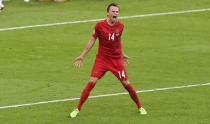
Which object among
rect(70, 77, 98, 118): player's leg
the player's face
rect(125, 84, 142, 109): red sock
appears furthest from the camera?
rect(125, 84, 142, 109): red sock

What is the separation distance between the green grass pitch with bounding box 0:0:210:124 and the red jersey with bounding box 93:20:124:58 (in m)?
1.53

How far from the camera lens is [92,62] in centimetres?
2003

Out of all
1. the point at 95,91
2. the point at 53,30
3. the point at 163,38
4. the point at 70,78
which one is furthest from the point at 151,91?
the point at 53,30

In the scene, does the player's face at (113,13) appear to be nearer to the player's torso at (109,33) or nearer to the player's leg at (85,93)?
the player's torso at (109,33)

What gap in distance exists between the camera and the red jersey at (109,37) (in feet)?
43.6

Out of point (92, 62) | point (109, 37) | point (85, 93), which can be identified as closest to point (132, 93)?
point (85, 93)

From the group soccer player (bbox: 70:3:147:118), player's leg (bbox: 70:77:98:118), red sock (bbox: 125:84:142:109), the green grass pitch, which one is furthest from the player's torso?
the green grass pitch

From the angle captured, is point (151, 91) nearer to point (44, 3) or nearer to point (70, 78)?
point (70, 78)

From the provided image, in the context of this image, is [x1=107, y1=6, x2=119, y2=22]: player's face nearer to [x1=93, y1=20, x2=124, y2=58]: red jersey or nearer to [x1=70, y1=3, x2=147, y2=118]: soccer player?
[x1=70, y1=3, x2=147, y2=118]: soccer player

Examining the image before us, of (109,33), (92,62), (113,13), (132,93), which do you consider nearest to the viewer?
(113,13)

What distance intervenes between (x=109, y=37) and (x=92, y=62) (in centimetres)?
675

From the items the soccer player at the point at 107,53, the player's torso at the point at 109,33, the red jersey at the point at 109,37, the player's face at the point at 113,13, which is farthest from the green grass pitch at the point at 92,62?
the player's face at the point at 113,13

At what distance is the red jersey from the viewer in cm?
1330

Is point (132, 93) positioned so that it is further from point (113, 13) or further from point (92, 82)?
point (113, 13)
